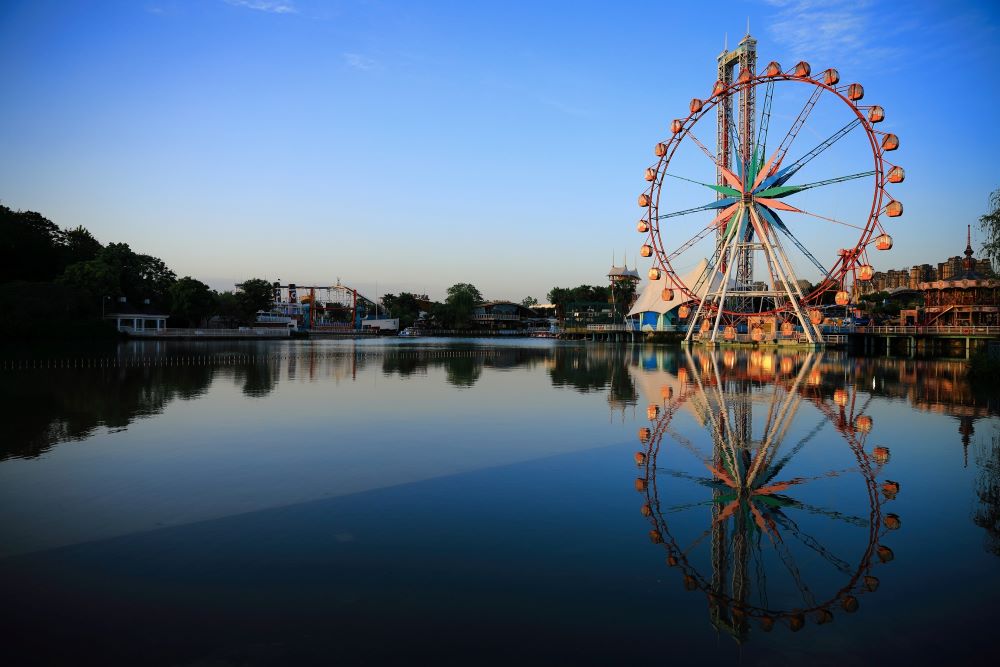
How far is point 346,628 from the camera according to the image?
5.84 meters

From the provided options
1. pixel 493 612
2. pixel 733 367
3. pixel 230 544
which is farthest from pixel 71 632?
pixel 733 367

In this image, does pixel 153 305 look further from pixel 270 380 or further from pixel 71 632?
pixel 71 632

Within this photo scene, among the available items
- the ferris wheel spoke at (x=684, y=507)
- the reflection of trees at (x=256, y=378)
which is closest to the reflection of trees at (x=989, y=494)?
the ferris wheel spoke at (x=684, y=507)

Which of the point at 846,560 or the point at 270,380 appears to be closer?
the point at 846,560

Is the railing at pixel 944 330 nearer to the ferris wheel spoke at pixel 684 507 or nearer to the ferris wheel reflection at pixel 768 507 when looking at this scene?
the ferris wheel reflection at pixel 768 507

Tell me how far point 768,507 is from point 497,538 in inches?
164

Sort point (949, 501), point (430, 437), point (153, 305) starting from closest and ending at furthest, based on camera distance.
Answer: point (949, 501), point (430, 437), point (153, 305)

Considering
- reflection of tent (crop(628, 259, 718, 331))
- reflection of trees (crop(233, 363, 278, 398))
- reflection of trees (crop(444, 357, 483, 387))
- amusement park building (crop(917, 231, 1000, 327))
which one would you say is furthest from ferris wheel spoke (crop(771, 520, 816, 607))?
reflection of tent (crop(628, 259, 718, 331))

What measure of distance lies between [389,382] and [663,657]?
25.0 meters

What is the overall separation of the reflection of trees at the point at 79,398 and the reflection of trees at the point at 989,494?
15952 mm

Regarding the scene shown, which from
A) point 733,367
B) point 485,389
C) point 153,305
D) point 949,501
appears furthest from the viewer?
point 153,305

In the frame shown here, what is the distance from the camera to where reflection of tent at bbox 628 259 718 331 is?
3725 inches

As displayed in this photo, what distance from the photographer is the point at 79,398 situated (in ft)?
72.2

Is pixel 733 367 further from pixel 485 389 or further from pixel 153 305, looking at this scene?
pixel 153 305
